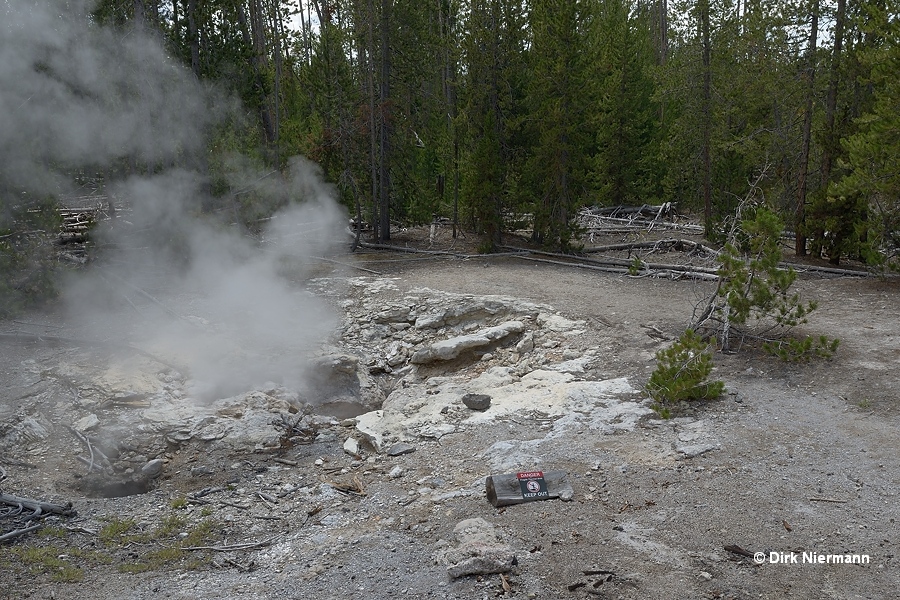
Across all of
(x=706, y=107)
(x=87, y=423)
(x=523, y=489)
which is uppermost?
(x=706, y=107)

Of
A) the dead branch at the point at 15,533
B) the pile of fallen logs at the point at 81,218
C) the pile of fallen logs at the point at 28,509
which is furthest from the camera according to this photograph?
the pile of fallen logs at the point at 81,218

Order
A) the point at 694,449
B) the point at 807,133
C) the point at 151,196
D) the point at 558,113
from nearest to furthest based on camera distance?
1. the point at 694,449
2. the point at 151,196
3. the point at 807,133
4. the point at 558,113

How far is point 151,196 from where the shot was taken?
13.1 meters

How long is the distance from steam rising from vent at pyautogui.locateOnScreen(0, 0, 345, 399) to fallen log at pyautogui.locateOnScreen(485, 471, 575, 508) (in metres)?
4.80

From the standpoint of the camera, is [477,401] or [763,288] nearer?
[477,401]

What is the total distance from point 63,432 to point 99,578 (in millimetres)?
3124

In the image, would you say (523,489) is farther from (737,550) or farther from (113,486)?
(113,486)

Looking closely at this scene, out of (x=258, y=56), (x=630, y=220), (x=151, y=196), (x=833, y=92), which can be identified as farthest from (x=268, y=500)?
(x=630, y=220)

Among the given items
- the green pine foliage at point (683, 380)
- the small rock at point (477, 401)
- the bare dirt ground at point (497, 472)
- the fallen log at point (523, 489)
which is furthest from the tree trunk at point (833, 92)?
the fallen log at point (523, 489)

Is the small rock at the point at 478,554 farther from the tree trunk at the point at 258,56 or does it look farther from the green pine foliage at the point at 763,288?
the tree trunk at the point at 258,56

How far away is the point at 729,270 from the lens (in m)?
8.55

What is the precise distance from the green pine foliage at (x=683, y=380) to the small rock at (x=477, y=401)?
6.13 feet

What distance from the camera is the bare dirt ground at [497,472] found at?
4.70 m

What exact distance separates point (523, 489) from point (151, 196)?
34.0 ft
